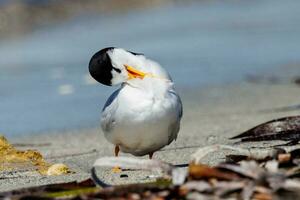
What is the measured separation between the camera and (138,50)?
1130 cm

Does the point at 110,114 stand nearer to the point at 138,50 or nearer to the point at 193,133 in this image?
the point at 193,133

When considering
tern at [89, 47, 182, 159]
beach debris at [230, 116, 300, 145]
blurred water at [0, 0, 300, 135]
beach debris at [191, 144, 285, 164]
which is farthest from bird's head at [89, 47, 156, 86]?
blurred water at [0, 0, 300, 135]

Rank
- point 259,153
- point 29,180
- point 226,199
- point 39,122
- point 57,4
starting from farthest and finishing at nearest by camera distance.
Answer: point 57,4, point 39,122, point 29,180, point 259,153, point 226,199

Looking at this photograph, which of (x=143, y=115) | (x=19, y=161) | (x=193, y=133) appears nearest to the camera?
(x=143, y=115)

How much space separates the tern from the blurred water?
2611mm


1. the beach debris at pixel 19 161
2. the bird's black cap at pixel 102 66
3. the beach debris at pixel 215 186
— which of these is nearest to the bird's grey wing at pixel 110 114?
the bird's black cap at pixel 102 66

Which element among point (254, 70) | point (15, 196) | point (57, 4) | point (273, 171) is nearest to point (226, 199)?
point (273, 171)

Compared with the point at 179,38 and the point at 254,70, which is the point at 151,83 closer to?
the point at 254,70

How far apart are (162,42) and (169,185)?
954 cm

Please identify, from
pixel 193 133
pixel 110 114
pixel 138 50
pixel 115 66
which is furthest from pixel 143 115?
pixel 138 50

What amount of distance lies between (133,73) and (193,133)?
1793 mm

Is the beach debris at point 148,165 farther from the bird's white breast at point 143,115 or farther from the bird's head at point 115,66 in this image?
the bird's head at point 115,66

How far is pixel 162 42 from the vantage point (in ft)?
41.2

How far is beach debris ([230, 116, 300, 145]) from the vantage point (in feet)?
15.2
